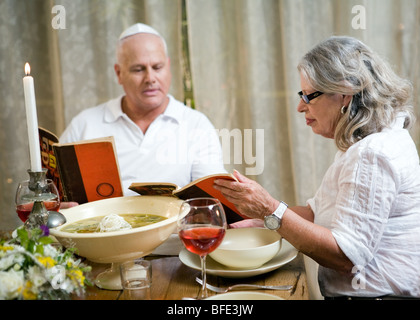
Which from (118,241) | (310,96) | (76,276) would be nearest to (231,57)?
(310,96)

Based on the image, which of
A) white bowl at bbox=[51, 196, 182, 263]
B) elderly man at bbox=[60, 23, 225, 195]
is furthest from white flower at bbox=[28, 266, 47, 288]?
elderly man at bbox=[60, 23, 225, 195]

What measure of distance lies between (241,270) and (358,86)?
27.9 inches

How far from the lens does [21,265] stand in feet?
3.10

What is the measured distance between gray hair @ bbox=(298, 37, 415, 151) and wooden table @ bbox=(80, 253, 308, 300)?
47 centimetres

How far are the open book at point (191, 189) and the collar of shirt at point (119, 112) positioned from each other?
117 cm

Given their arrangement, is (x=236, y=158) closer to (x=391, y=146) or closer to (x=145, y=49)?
(x=145, y=49)

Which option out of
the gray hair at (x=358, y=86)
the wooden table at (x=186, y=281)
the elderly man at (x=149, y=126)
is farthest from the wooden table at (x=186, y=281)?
the elderly man at (x=149, y=126)

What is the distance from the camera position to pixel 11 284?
89 centimetres

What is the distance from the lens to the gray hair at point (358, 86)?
59.5 inches

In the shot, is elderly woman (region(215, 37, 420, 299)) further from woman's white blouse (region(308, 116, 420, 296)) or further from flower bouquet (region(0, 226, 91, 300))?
flower bouquet (region(0, 226, 91, 300))

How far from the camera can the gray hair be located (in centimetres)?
151

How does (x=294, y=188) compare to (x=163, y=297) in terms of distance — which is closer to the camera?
(x=163, y=297)

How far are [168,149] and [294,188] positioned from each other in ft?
3.06
